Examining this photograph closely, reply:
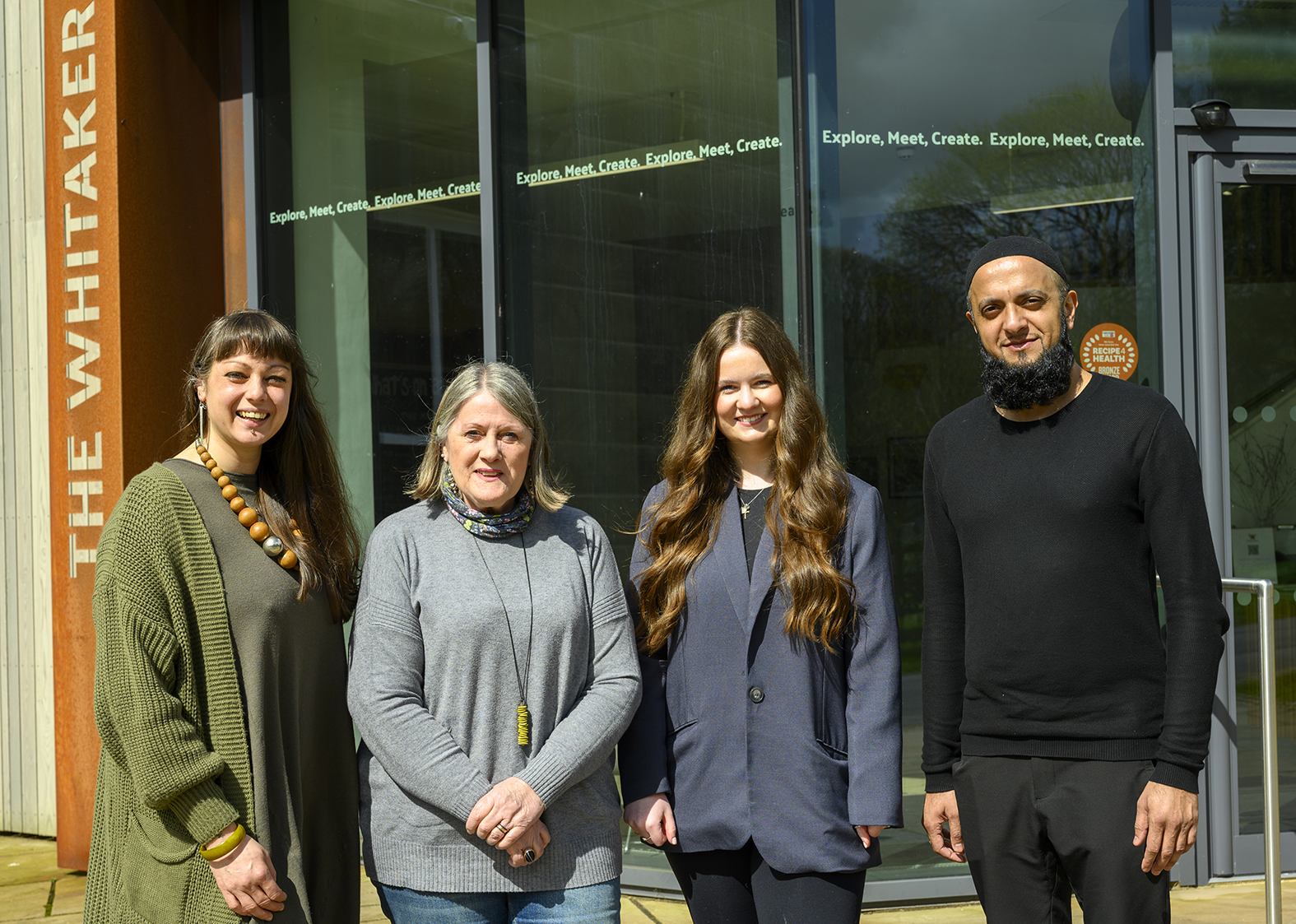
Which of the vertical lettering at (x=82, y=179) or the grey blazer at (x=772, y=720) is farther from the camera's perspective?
the vertical lettering at (x=82, y=179)

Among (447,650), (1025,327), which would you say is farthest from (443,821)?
(1025,327)

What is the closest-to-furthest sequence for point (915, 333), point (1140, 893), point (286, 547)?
1. point (1140, 893)
2. point (286, 547)
3. point (915, 333)

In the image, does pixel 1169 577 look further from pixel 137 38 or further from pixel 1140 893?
pixel 137 38

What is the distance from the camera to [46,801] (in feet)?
19.1

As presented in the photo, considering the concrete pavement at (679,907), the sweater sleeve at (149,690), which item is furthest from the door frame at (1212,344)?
the sweater sleeve at (149,690)

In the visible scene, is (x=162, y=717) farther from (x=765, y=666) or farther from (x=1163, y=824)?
(x=1163, y=824)

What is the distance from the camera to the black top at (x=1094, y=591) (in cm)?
238

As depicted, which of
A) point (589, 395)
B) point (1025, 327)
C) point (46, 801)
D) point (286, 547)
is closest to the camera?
point (1025, 327)

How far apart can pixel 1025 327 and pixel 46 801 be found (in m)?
5.33

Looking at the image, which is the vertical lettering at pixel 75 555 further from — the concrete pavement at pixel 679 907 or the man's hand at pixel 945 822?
the man's hand at pixel 945 822

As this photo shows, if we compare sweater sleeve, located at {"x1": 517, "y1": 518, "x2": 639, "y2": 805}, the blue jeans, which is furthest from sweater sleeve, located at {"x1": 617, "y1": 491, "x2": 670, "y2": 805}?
the blue jeans

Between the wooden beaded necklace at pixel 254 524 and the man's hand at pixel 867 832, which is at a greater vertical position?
the wooden beaded necklace at pixel 254 524

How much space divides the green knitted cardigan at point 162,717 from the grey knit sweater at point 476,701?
29 cm

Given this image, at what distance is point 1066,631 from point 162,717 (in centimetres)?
185
